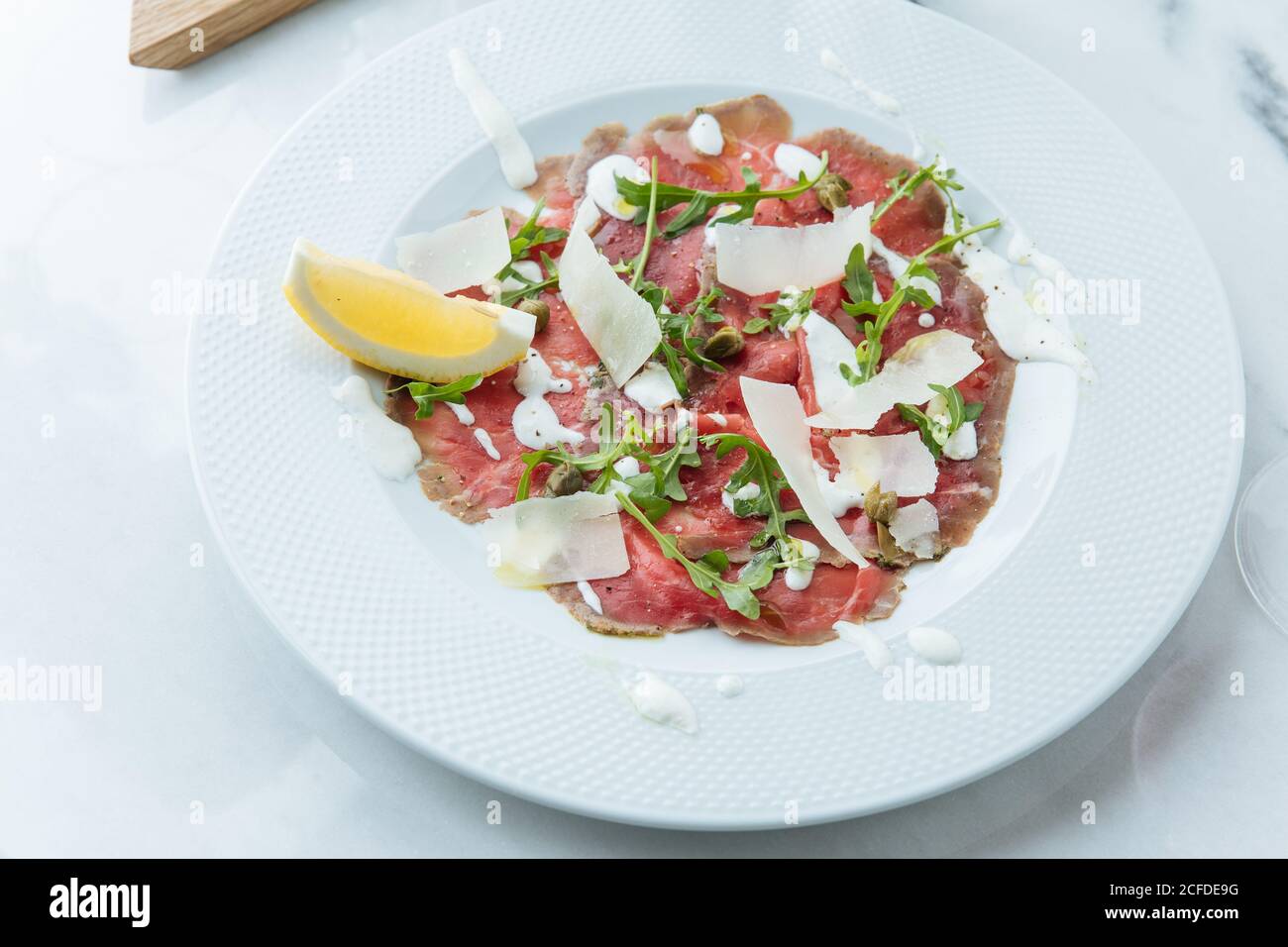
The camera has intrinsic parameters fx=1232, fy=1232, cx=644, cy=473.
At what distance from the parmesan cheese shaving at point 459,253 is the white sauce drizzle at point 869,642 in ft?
3.84

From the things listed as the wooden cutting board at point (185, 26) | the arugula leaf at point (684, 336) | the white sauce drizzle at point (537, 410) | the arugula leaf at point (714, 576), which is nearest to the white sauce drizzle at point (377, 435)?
the white sauce drizzle at point (537, 410)

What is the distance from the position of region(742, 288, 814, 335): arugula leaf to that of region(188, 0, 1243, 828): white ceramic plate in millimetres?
543

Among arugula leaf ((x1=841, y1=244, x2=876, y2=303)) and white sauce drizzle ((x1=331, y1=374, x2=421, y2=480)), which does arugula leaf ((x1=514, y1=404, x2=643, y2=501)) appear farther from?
arugula leaf ((x1=841, y1=244, x2=876, y2=303))

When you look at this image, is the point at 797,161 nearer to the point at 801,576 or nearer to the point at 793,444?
the point at 793,444

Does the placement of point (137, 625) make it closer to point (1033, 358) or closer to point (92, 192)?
point (92, 192)

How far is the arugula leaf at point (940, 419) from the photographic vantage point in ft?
9.18

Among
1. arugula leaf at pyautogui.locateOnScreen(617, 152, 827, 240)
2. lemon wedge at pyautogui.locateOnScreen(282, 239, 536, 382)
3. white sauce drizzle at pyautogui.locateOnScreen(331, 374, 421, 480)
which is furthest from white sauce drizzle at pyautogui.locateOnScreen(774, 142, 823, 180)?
white sauce drizzle at pyautogui.locateOnScreen(331, 374, 421, 480)

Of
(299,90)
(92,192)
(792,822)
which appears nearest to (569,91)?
(299,90)

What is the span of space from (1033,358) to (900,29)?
972mm

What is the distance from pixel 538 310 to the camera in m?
2.89

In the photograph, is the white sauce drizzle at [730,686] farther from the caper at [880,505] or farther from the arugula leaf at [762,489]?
the caper at [880,505]

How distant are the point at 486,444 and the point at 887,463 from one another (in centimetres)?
90

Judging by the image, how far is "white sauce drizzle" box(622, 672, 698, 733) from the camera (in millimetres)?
2449

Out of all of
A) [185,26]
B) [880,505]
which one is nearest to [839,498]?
[880,505]
